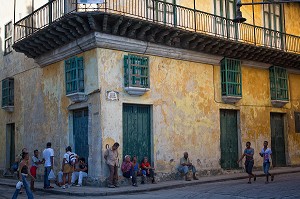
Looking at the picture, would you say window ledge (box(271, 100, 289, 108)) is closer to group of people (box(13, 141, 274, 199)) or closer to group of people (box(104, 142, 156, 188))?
group of people (box(13, 141, 274, 199))

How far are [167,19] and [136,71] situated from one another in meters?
2.86

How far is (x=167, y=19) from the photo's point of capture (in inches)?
682

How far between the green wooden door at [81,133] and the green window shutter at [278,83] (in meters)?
10.1

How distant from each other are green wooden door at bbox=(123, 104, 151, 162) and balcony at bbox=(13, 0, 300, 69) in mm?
2763

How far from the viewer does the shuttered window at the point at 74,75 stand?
15922 millimetres

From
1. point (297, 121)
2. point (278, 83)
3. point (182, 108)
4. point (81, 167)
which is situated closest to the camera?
point (81, 167)

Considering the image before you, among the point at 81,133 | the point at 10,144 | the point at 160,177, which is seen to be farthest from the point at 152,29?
the point at 10,144

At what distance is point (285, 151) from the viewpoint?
72.0ft

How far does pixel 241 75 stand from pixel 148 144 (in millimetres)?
6281

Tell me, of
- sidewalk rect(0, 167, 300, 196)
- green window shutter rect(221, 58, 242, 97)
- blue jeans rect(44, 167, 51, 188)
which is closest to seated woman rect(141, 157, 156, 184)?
sidewalk rect(0, 167, 300, 196)

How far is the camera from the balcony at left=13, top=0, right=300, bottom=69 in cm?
1505

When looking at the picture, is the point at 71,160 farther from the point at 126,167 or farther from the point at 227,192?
the point at 227,192

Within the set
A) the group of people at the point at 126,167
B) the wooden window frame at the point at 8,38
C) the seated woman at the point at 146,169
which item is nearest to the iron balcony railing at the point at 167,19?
the wooden window frame at the point at 8,38

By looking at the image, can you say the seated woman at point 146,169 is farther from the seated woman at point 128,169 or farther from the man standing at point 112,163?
the man standing at point 112,163
